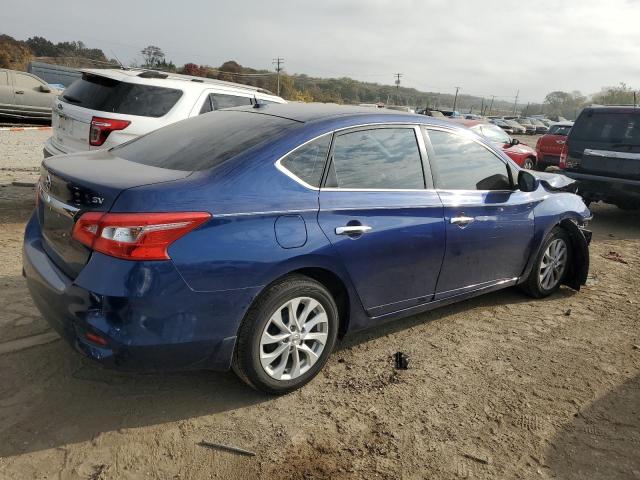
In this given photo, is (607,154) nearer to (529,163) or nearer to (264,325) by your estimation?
(529,163)

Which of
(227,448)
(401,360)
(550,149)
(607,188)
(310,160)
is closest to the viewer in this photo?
(227,448)

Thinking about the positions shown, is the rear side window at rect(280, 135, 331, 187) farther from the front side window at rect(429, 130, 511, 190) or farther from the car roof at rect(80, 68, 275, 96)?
the car roof at rect(80, 68, 275, 96)

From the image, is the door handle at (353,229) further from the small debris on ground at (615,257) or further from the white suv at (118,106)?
the small debris on ground at (615,257)

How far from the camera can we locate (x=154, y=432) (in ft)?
8.89

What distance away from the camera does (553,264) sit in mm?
4906

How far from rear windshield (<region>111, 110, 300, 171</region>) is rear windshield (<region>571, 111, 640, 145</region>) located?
6.53m

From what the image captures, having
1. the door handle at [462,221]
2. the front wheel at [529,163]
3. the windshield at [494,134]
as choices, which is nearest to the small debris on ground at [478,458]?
the door handle at [462,221]

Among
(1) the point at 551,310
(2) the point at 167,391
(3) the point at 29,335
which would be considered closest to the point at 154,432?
(2) the point at 167,391

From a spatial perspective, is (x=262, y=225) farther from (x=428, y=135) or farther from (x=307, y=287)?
(x=428, y=135)

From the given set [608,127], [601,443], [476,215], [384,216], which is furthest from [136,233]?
[608,127]

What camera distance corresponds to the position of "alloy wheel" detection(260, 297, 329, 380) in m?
2.94

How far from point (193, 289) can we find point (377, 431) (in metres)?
1.23

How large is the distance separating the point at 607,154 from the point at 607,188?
0.52 m

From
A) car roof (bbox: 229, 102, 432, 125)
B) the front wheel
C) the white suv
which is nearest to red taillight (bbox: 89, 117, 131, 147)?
the white suv
